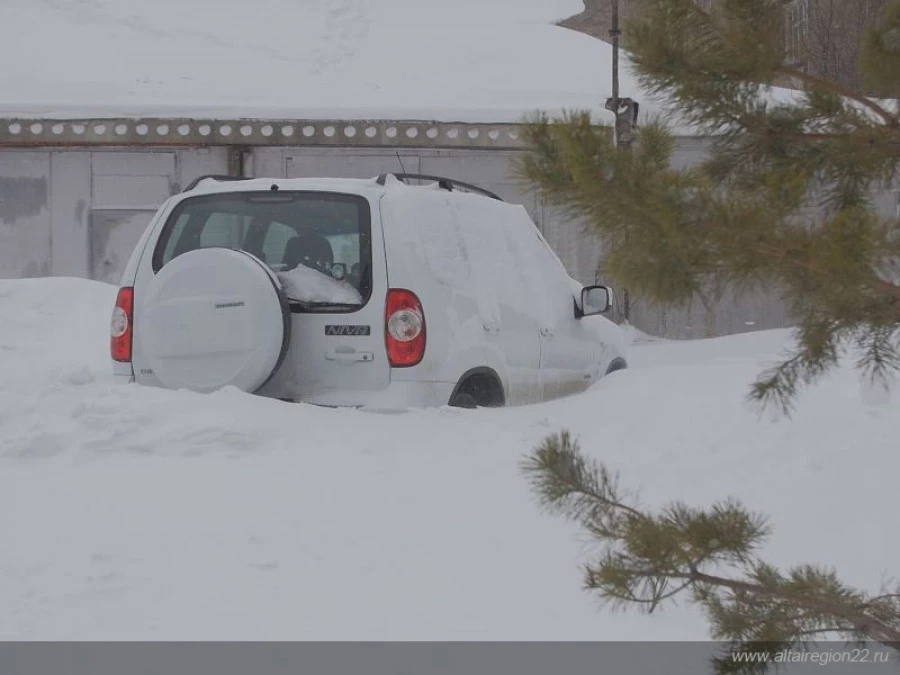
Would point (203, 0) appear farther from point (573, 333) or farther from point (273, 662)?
point (273, 662)

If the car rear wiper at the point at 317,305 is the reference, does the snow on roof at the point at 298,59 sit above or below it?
above

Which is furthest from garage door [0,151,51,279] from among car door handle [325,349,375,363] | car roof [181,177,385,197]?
car door handle [325,349,375,363]

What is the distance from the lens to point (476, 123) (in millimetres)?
17328

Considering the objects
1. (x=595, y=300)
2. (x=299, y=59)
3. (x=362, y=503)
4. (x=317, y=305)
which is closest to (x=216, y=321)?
(x=317, y=305)

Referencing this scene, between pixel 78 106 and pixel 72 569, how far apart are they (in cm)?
1423

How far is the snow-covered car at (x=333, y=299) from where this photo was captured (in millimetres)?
6367

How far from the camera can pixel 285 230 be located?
725 centimetres

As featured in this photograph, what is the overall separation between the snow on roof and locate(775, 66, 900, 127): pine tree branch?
517 inches

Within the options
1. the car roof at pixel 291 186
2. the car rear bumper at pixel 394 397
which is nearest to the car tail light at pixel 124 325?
the car roof at pixel 291 186

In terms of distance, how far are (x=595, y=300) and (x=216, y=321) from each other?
261 cm

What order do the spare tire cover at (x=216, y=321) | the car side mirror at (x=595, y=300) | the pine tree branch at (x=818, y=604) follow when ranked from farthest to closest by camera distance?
the car side mirror at (x=595, y=300), the spare tire cover at (x=216, y=321), the pine tree branch at (x=818, y=604)

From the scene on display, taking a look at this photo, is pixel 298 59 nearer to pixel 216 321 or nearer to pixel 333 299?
pixel 333 299

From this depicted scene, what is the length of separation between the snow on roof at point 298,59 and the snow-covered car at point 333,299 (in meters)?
9.50

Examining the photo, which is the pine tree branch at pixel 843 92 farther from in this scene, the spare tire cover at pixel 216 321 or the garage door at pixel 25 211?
the garage door at pixel 25 211
